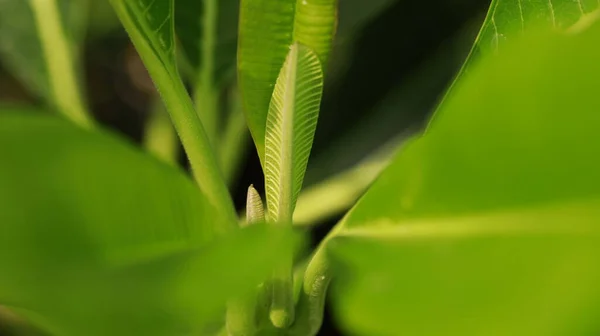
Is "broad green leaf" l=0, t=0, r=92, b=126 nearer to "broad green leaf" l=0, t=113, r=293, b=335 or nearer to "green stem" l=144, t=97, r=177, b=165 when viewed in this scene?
"green stem" l=144, t=97, r=177, b=165

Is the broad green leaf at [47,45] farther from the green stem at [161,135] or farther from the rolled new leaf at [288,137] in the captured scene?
the rolled new leaf at [288,137]

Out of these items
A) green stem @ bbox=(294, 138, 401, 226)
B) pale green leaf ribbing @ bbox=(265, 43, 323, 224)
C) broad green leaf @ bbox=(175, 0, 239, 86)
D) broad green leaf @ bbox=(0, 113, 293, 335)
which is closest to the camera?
broad green leaf @ bbox=(0, 113, 293, 335)

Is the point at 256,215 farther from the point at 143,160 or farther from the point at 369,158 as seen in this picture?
the point at 369,158

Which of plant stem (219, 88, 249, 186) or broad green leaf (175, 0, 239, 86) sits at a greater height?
broad green leaf (175, 0, 239, 86)

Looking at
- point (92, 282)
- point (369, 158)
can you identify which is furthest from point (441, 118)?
point (369, 158)

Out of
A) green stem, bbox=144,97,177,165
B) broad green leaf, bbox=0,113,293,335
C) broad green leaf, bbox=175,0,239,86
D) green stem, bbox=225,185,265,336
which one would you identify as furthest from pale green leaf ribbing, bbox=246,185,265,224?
green stem, bbox=144,97,177,165

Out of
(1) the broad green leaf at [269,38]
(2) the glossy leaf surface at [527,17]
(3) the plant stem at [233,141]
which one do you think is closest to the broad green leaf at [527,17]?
(2) the glossy leaf surface at [527,17]
